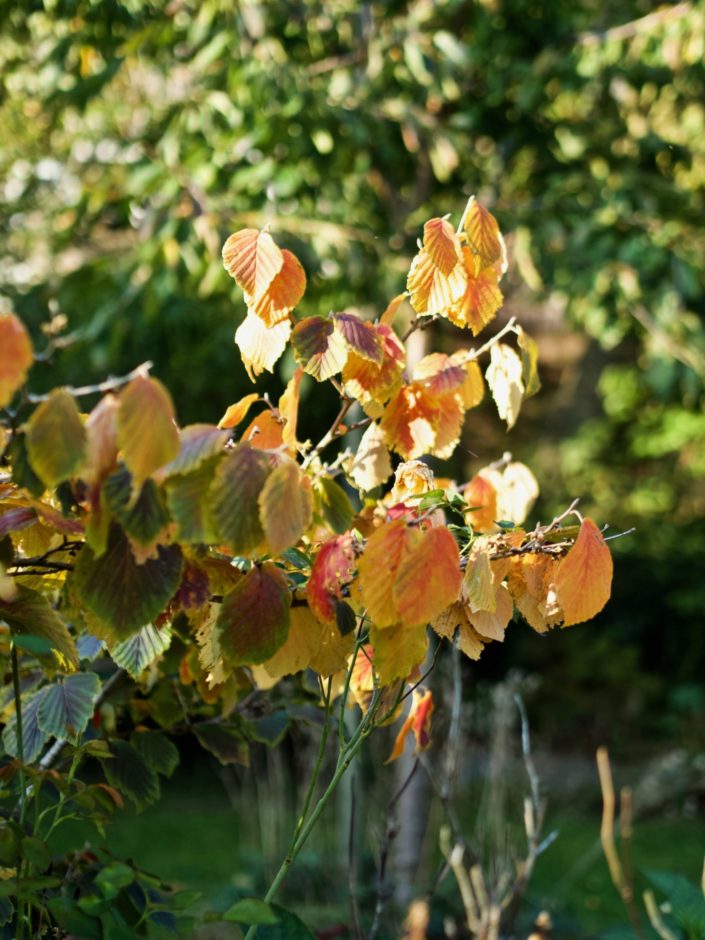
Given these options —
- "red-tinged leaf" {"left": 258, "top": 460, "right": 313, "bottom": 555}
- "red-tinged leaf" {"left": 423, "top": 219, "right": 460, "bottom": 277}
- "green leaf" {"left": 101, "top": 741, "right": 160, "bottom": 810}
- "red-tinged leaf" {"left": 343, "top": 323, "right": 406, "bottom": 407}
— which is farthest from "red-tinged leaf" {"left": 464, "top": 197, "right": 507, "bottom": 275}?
"green leaf" {"left": 101, "top": 741, "right": 160, "bottom": 810}

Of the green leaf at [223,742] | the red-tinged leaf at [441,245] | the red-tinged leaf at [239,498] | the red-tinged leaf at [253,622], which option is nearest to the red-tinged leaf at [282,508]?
the red-tinged leaf at [239,498]

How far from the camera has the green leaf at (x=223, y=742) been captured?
1.48m

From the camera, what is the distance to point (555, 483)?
8.06m

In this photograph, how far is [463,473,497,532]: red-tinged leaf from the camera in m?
1.44

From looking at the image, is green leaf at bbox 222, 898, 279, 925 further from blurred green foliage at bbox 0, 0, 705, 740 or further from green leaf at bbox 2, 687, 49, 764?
blurred green foliage at bbox 0, 0, 705, 740

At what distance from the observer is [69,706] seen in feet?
3.83

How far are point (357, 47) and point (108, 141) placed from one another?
1.97 metres

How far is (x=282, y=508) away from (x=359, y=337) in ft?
0.94

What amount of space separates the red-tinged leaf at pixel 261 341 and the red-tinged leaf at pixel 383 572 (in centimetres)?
29

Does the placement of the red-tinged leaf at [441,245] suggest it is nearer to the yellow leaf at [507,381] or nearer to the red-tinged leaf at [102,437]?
the yellow leaf at [507,381]

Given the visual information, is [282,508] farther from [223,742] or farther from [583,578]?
[223,742]

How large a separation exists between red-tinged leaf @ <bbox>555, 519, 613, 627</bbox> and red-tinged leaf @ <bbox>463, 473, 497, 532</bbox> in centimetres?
39

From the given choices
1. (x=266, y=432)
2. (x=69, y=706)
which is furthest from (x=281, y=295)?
(x=69, y=706)

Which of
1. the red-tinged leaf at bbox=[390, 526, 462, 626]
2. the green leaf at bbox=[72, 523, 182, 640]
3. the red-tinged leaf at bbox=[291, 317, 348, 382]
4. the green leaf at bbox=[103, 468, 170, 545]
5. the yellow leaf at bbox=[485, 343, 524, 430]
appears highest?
the green leaf at bbox=[103, 468, 170, 545]
